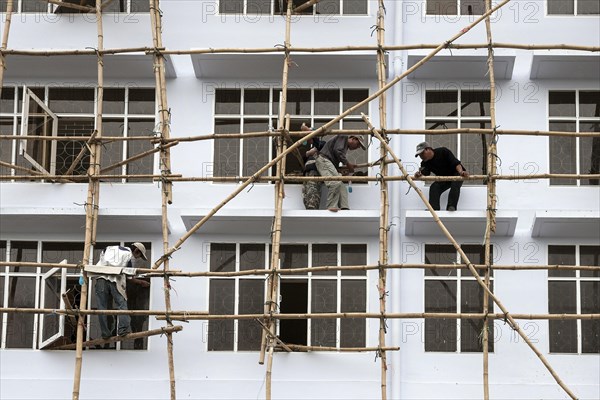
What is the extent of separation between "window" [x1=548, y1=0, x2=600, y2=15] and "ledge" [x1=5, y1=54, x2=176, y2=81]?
13.1 ft

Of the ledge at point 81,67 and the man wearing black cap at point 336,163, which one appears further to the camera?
the ledge at point 81,67

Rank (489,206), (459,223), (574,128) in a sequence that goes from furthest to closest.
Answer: (574,128) → (459,223) → (489,206)

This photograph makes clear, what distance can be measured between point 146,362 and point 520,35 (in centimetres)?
509

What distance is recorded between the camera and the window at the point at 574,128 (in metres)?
14.7

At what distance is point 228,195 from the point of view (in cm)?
1448

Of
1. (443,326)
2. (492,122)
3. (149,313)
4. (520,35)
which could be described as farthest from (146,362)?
(520,35)

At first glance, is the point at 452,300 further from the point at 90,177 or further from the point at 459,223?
the point at 90,177

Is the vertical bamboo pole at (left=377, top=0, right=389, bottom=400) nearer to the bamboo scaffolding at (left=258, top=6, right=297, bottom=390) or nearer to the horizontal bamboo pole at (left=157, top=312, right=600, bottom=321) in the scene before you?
the horizontal bamboo pole at (left=157, top=312, right=600, bottom=321)

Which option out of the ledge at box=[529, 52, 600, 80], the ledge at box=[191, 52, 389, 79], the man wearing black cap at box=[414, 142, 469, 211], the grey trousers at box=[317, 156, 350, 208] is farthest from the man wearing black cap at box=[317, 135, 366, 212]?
the ledge at box=[529, 52, 600, 80]

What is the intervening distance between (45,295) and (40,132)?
173cm

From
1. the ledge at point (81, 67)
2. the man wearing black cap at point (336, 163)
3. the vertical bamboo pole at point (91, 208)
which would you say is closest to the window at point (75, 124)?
the ledge at point (81, 67)

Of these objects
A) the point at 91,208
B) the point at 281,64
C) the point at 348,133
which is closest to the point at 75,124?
the point at 91,208

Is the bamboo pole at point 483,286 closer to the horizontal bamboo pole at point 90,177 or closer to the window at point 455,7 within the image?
the window at point 455,7

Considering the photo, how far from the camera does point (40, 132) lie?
48.5ft
